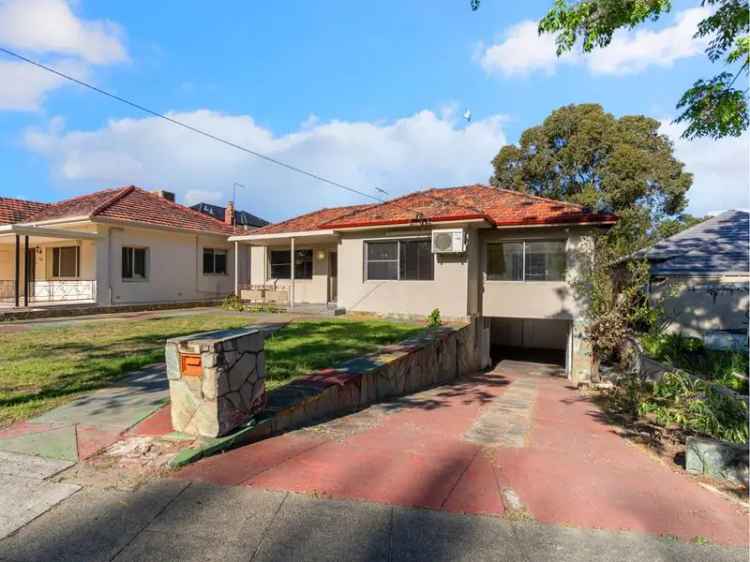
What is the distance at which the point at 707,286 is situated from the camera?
42.6ft

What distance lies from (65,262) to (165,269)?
411cm

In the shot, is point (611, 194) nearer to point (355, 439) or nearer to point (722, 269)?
point (722, 269)

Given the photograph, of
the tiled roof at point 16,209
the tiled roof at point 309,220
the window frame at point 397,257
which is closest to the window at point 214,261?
the tiled roof at point 309,220

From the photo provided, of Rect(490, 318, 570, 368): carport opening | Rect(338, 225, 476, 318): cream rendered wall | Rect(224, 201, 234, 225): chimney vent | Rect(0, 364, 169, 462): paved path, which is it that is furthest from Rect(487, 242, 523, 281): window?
Rect(224, 201, 234, 225): chimney vent

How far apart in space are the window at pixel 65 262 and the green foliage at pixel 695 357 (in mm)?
20271

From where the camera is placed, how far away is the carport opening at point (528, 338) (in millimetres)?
19995

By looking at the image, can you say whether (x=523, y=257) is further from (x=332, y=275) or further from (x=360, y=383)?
(x=360, y=383)

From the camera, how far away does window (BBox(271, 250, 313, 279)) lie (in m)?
19.0

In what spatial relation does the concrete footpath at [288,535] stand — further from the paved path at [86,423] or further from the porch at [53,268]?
the porch at [53,268]

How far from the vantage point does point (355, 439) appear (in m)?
4.77

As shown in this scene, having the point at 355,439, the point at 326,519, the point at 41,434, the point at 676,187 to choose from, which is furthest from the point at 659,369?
the point at 676,187

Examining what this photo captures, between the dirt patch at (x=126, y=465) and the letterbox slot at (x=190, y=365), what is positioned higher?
the letterbox slot at (x=190, y=365)

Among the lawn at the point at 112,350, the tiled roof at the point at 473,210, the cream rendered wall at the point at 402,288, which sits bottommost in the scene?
the lawn at the point at 112,350

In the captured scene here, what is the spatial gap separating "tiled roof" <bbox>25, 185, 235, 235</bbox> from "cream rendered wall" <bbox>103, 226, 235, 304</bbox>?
49 centimetres
